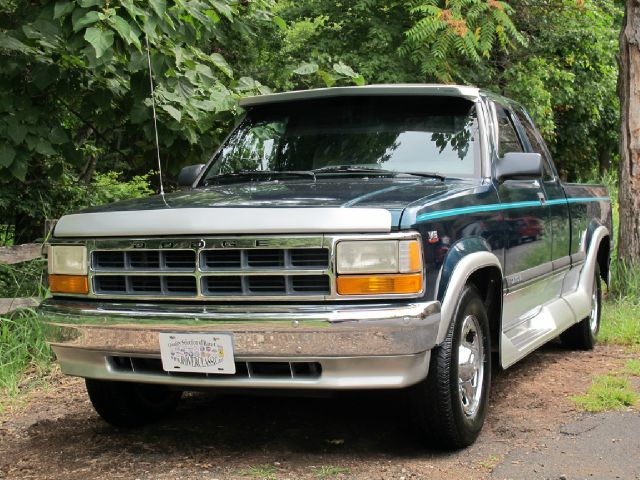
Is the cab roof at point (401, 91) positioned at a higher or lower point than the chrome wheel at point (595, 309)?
higher

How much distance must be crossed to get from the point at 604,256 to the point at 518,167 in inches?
119

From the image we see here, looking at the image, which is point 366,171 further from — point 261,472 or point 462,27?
point 462,27

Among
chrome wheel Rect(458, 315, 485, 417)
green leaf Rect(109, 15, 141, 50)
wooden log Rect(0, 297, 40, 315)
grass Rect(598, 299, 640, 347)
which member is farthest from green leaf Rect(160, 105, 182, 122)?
grass Rect(598, 299, 640, 347)

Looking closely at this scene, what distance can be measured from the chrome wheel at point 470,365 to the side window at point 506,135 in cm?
128

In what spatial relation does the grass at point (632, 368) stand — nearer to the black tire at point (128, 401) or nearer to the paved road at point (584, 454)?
the paved road at point (584, 454)

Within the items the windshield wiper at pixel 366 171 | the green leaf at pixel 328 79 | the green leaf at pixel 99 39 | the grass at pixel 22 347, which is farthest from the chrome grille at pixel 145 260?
the green leaf at pixel 328 79

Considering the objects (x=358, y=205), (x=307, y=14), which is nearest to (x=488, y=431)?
(x=358, y=205)

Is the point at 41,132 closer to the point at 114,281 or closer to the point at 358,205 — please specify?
the point at 114,281

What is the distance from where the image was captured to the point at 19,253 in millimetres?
6371

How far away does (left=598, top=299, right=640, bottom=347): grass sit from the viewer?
6926 millimetres

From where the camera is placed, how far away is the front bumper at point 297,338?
3.41 meters

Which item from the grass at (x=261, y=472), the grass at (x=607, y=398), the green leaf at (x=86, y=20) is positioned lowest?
the grass at (x=607, y=398)

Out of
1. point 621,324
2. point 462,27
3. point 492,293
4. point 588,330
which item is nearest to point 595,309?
point 588,330

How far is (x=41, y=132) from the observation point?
603 cm
